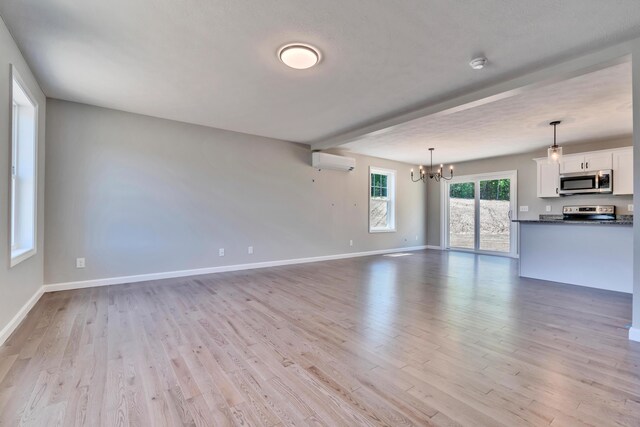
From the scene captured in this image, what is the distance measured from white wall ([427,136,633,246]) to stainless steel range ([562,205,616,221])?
11 cm

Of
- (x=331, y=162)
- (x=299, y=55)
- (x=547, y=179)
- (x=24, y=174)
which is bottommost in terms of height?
(x=24, y=174)

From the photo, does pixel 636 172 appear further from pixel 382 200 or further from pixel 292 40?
pixel 382 200

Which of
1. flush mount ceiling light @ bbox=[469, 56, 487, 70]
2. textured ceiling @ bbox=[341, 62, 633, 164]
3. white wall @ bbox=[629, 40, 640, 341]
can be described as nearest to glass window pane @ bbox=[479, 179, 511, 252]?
textured ceiling @ bbox=[341, 62, 633, 164]

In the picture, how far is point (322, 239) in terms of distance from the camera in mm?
6406

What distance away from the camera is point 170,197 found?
4.58 metres

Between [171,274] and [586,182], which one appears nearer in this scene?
[171,274]

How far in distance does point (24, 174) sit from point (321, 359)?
149 inches

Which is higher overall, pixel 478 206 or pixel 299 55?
pixel 299 55

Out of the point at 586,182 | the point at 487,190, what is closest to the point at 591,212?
the point at 586,182

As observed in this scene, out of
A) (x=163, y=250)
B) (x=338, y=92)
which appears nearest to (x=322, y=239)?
(x=163, y=250)

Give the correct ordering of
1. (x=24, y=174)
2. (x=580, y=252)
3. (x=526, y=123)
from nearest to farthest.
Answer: (x=24, y=174) → (x=580, y=252) → (x=526, y=123)

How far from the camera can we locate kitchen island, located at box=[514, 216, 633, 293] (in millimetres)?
3807

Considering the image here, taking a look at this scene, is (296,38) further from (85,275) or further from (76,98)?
(85,275)

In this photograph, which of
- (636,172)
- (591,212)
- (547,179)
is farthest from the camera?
(547,179)
